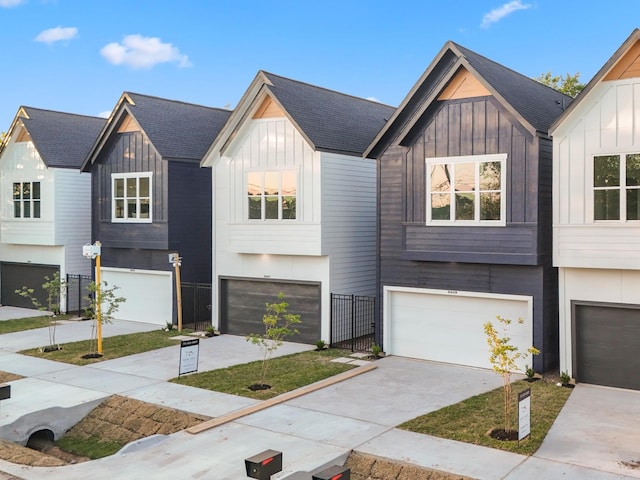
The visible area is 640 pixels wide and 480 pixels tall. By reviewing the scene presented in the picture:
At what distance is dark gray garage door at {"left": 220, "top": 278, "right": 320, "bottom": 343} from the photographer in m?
19.3

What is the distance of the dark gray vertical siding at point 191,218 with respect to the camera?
22141mm

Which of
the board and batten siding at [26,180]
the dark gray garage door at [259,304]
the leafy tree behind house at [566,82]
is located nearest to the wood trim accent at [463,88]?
the dark gray garage door at [259,304]

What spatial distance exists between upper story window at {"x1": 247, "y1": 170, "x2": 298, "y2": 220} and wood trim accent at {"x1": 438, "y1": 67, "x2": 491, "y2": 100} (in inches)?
Answer: 202

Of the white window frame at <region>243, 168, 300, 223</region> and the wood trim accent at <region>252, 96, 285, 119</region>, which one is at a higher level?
the wood trim accent at <region>252, 96, 285, 119</region>

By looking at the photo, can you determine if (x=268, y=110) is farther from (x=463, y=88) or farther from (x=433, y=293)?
(x=433, y=293)

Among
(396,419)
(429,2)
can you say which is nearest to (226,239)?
(396,419)

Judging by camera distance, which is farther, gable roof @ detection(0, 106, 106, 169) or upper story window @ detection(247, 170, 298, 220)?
gable roof @ detection(0, 106, 106, 169)

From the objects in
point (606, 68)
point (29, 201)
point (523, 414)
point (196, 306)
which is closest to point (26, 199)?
point (29, 201)

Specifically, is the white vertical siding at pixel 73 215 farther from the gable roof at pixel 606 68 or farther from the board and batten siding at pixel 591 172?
the gable roof at pixel 606 68

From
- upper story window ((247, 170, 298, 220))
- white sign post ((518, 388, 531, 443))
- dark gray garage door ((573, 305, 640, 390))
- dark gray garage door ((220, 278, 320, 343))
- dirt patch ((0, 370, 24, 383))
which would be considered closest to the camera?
white sign post ((518, 388, 531, 443))

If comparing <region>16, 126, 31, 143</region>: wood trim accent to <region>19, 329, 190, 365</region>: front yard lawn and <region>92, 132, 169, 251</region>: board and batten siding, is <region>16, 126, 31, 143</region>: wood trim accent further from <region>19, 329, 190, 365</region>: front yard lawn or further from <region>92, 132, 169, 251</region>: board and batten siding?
<region>19, 329, 190, 365</region>: front yard lawn

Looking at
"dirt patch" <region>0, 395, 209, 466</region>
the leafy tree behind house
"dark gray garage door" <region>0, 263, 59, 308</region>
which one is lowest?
"dirt patch" <region>0, 395, 209, 466</region>

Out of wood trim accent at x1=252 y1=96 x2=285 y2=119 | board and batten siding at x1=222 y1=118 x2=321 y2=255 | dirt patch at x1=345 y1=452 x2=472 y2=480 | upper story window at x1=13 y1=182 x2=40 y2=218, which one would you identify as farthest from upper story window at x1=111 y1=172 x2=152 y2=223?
dirt patch at x1=345 y1=452 x2=472 y2=480

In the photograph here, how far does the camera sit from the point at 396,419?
11766mm
